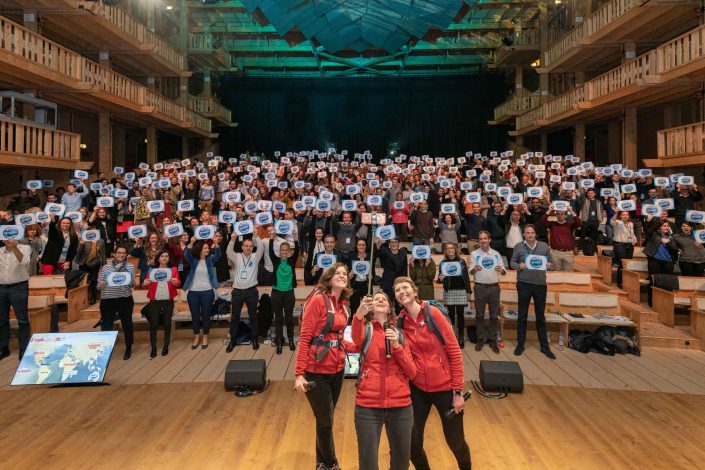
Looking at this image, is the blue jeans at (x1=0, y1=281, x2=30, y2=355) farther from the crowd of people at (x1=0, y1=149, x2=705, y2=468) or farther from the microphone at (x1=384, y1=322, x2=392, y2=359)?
the microphone at (x1=384, y1=322, x2=392, y2=359)

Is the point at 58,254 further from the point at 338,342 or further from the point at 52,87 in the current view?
the point at 52,87

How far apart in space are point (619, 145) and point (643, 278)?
48.1ft

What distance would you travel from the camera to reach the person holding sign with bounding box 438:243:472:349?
680 centimetres

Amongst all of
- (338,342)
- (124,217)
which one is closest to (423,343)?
(338,342)

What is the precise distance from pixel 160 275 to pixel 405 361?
492 cm

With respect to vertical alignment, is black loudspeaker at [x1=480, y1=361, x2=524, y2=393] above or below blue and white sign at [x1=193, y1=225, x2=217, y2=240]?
below

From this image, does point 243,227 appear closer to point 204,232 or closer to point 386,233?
point 204,232

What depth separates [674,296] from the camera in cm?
768

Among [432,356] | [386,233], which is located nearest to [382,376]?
[432,356]

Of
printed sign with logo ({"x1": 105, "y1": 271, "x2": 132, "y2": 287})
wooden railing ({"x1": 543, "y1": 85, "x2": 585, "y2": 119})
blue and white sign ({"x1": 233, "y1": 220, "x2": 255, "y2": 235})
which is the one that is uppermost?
wooden railing ({"x1": 543, "y1": 85, "x2": 585, "y2": 119})

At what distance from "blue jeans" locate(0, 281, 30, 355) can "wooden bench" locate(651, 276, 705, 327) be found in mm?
9965

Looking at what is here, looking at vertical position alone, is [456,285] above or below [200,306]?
above

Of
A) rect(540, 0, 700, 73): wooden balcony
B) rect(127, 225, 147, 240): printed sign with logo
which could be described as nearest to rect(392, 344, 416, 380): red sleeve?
rect(127, 225, 147, 240): printed sign with logo

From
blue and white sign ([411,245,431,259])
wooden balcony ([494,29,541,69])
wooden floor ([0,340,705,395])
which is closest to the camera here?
wooden floor ([0,340,705,395])
